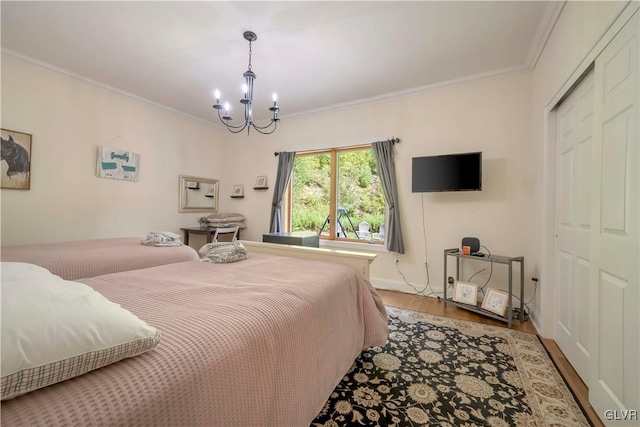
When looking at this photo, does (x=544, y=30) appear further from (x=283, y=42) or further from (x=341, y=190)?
(x=341, y=190)

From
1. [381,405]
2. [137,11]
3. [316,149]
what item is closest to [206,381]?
[381,405]

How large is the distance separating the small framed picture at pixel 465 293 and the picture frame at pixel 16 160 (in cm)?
477

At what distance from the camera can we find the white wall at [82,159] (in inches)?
107

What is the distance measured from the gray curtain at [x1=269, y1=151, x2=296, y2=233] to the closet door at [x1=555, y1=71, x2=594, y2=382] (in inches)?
130

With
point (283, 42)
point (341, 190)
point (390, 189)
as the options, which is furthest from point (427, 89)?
point (283, 42)

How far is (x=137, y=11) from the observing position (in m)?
2.08

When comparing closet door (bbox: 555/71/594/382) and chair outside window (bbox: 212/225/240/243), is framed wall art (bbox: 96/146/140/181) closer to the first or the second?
chair outside window (bbox: 212/225/240/243)

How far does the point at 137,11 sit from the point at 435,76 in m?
2.99

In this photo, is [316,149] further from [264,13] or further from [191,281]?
[191,281]

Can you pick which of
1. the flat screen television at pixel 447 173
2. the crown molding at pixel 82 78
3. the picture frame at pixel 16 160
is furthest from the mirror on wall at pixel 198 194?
the flat screen television at pixel 447 173

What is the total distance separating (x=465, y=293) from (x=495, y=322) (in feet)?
1.25

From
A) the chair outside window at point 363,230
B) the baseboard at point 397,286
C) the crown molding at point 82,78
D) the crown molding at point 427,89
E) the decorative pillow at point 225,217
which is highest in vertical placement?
the crown molding at point 427,89

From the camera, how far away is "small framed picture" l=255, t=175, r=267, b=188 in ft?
15.0

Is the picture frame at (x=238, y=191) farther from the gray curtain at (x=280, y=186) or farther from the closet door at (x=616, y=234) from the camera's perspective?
the closet door at (x=616, y=234)
